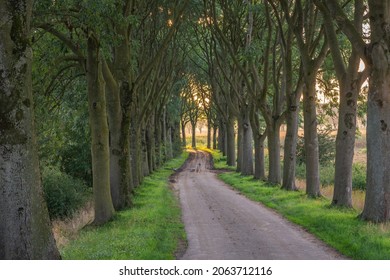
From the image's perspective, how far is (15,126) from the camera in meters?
8.22

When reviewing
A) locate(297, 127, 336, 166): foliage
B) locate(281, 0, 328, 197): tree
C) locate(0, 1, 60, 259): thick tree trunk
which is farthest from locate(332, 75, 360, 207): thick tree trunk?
locate(297, 127, 336, 166): foliage

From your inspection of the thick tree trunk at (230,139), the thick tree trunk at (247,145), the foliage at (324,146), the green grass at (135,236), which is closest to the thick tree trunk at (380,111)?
the green grass at (135,236)

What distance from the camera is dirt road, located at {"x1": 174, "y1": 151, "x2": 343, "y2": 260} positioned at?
35.3ft

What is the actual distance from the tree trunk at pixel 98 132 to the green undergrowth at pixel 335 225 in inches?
234

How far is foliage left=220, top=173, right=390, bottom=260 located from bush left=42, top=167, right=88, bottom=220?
9.17m

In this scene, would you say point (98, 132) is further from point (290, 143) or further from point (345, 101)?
point (290, 143)

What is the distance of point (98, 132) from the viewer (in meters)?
15.4

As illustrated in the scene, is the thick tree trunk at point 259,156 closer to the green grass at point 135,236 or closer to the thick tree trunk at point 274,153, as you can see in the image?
the thick tree trunk at point 274,153

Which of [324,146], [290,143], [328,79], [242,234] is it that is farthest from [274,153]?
[324,146]
